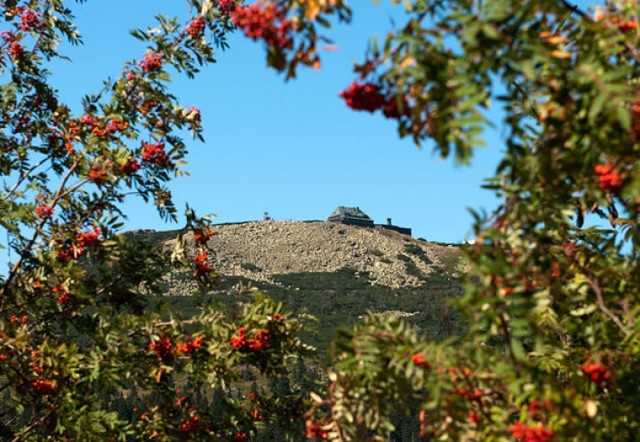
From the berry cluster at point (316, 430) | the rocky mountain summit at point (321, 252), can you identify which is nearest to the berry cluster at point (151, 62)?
the berry cluster at point (316, 430)

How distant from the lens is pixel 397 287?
165m

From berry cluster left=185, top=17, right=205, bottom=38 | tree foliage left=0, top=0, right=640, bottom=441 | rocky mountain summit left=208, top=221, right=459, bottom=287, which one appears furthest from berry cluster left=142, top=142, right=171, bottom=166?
rocky mountain summit left=208, top=221, right=459, bottom=287

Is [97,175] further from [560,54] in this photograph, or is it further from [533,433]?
[533,433]

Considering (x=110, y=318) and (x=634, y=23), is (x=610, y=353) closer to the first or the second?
(x=634, y=23)

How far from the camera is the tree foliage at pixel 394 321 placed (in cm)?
493

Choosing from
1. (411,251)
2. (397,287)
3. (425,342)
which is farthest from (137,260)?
(411,251)

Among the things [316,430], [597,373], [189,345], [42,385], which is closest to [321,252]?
[189,345]

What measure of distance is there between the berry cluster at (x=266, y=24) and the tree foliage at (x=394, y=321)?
0.01 meters

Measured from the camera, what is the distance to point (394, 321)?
244 inches

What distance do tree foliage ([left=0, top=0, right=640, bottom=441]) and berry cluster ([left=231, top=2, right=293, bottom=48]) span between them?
12 millimetres

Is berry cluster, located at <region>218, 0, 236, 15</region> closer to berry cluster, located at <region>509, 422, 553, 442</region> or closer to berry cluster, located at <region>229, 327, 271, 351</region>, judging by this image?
berry cluster, located at <region>229, 327, 271, 351</region>

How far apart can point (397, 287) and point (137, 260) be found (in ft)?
512

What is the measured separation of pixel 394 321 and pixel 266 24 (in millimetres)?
2564

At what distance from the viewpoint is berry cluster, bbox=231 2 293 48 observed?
4.91m
